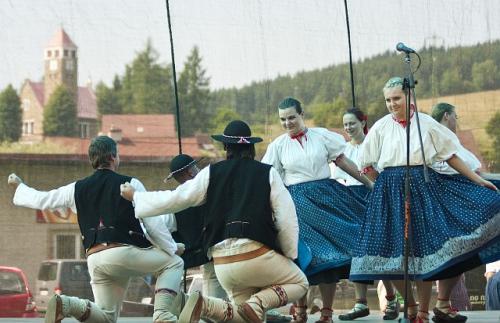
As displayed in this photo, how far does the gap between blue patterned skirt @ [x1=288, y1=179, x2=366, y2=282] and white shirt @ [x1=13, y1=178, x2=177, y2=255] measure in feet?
3.22

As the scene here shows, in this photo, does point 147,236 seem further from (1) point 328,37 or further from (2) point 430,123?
(1) point 328,37

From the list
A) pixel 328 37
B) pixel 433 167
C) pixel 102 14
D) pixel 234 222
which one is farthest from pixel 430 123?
pixel 102 14

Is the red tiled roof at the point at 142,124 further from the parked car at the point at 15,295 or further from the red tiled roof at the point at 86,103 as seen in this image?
the parked car at the point at 15,295

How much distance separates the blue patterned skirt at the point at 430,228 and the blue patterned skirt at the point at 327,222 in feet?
1.55

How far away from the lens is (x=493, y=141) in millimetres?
13844

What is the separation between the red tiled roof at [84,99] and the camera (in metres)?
15.1

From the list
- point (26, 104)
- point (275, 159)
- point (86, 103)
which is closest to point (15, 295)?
point (26, 104)

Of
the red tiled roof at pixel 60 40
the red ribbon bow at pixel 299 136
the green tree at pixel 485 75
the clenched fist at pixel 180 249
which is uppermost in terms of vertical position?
the red tiled roof at pixel 60 40

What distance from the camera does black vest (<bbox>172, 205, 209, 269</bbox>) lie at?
863cm

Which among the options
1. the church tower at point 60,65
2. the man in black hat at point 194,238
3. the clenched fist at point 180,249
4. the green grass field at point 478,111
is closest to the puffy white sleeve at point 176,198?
the clenched fist at point 180,249

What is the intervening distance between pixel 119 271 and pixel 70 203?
48cm

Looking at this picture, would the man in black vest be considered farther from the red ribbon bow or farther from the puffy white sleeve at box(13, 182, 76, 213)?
the red ribbon bow

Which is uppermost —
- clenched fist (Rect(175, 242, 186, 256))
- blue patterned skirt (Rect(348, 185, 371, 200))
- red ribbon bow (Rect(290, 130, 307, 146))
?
red ribbon bow (Rect(290, 130, 307, 146))

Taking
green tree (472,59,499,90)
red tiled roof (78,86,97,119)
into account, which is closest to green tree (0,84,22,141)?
red tiled roof (78,86,97,119)
